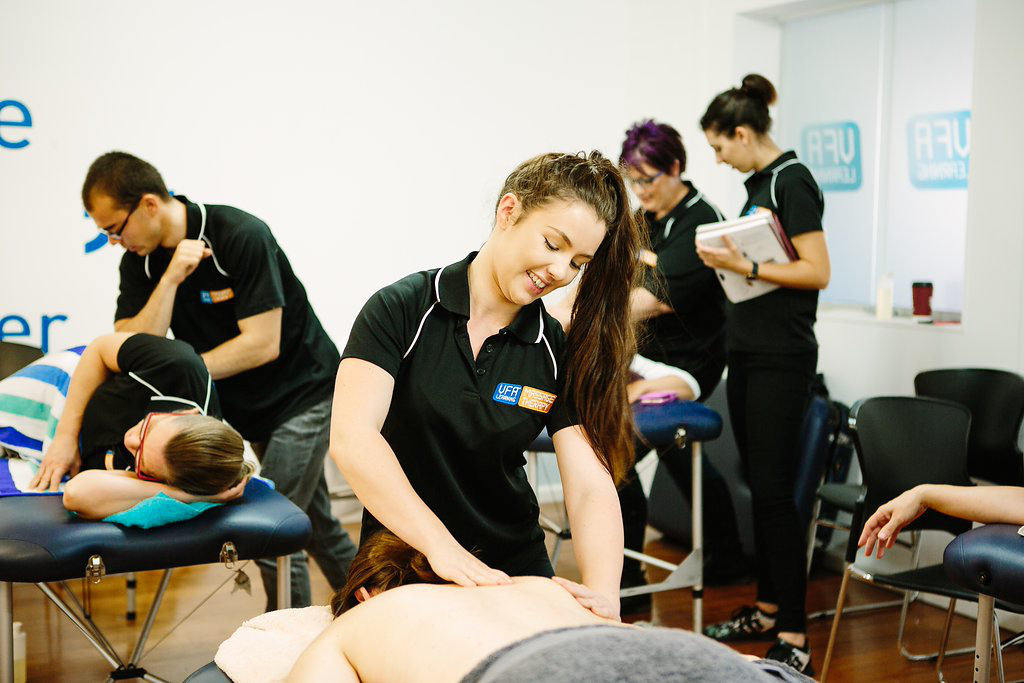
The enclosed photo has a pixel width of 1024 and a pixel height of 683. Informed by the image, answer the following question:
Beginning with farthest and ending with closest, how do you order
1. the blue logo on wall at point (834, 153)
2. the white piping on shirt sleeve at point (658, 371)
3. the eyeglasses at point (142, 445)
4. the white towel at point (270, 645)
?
the blue logo on wall at point (834, 153) → the white piping on shirt sleeve at point (658, 371) → the eyeglasses at point (142, 445) → the white towel at point (270, 645)

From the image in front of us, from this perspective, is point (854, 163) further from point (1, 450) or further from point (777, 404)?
point (1, 450)

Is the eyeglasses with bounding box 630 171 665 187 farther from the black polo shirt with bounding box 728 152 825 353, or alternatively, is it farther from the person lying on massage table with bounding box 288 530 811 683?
the person lying on massage table with bounding box 288 530 811 683

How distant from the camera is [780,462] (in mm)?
2783

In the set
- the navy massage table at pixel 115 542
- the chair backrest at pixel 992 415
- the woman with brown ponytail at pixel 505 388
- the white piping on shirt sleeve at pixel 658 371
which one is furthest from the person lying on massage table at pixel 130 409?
the chair backrest at pixel 992 415

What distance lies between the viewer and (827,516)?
11.6ft

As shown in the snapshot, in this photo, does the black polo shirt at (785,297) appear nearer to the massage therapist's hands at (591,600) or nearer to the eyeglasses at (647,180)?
the eyeglasses at (647,180)

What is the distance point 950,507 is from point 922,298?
5.73ft

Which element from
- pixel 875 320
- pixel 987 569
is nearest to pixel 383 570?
pixel 987 569

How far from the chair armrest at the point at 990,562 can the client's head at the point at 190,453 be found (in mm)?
1458

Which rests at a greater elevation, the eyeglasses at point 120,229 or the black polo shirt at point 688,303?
the eyeglasses at point 120,229

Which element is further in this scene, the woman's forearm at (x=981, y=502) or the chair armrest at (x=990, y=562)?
the woman's forearm at (x=981, y=502)

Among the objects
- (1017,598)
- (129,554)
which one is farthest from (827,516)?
(129,554)

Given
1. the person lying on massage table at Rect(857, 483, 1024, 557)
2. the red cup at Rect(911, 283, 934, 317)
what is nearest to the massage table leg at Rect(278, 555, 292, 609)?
the person lying on massage table at Rect(857, 483, 1024, 557)

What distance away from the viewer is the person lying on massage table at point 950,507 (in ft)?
6.39
